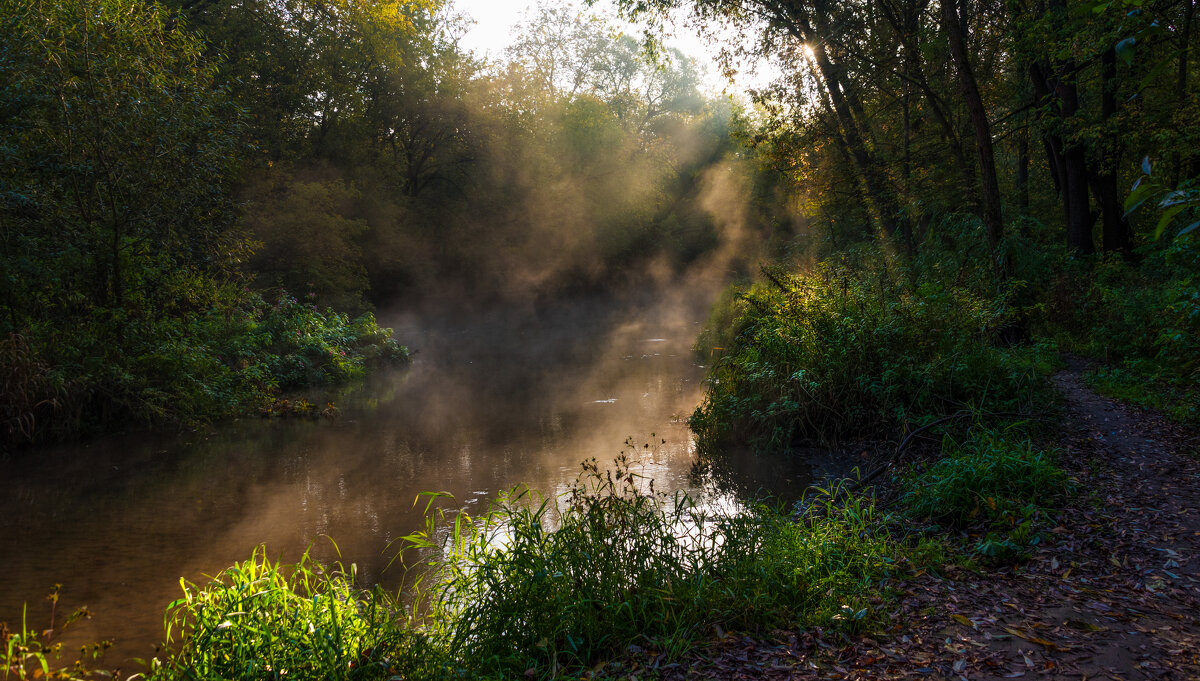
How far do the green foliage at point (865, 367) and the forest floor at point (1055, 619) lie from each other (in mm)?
2172

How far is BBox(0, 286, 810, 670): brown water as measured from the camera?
4.88 metres

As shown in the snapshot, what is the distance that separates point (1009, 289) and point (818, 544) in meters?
5.63

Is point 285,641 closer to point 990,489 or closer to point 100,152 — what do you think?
point 990,489

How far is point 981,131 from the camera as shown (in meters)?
8.55

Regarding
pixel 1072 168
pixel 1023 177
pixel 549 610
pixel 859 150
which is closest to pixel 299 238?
pixel 859 150

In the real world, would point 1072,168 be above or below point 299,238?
below

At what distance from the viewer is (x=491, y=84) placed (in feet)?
93.6

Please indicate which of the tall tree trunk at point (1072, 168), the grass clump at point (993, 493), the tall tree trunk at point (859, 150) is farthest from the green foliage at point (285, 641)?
the tall tree trunk at point (1072, 168)

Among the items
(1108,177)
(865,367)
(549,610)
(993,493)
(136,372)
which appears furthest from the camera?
(1108,177)

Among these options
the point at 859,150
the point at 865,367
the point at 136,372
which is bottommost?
the point at 865,367

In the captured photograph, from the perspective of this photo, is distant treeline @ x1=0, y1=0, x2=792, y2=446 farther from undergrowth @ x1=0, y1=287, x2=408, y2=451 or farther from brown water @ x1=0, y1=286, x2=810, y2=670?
brown water @ x1=0, y1=286, x2=810, y2=670

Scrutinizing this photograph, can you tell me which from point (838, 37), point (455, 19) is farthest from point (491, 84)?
point (838, 37)

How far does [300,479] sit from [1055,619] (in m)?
6.92

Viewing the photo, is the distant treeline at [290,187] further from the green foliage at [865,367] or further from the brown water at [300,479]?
the green foliage at [865,367]
